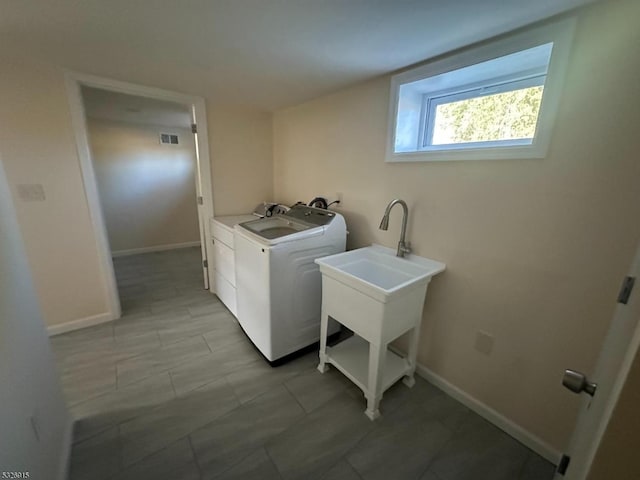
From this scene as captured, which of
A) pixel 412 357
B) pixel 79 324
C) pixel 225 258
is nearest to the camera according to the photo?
pixel 412 357

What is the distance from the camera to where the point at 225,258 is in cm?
254

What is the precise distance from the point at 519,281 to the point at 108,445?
2331 millimetres


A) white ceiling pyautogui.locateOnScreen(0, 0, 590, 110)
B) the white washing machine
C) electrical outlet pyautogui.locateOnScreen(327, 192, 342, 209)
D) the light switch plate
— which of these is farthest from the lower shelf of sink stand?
the light switch plate

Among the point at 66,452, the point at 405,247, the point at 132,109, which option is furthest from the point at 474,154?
the point at 132,109

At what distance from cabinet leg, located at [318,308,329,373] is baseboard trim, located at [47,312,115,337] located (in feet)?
6.81

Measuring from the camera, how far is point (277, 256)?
68.1 inches

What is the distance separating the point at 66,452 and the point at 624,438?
2049 mm

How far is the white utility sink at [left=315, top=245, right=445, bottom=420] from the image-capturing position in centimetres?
141

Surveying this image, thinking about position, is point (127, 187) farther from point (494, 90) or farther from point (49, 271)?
point (494, 90)

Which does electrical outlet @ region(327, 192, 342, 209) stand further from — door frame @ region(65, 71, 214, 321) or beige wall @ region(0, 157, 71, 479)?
beige wall @ region(0, 157, 71, 479)

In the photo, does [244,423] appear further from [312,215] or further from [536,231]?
[536,231]

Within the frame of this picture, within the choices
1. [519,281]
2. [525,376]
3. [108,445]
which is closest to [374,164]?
[519,281]

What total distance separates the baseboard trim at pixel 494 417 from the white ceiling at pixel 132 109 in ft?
11.4

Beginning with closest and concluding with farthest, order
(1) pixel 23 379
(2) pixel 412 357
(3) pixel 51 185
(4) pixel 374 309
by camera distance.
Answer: (1) pixel 23 379 → (4) pixel 374 309 → (2) pixel 412 357 → (3) pixel 51 185
